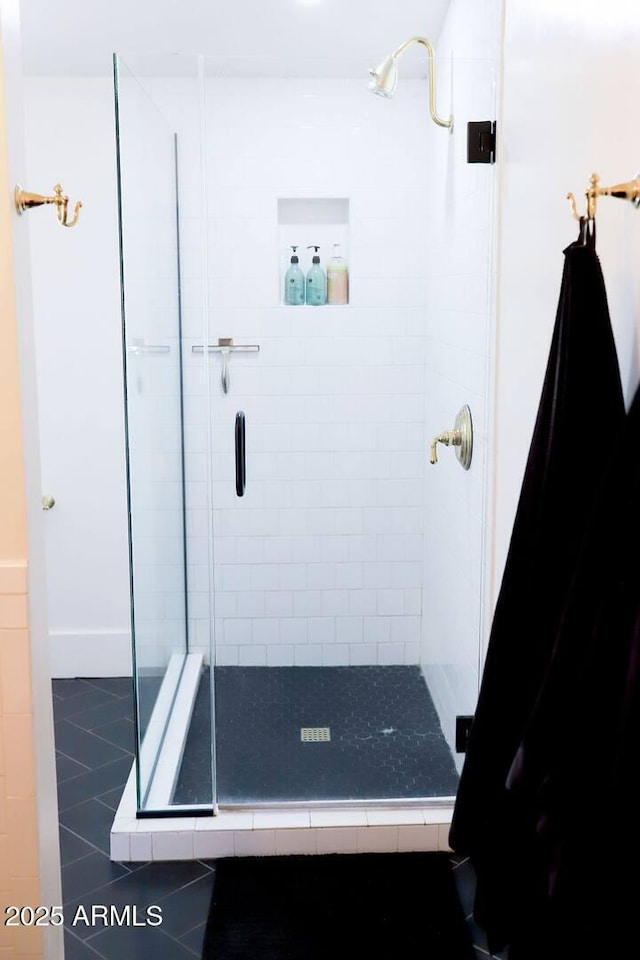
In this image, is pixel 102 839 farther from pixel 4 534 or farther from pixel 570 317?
pixel 570 317

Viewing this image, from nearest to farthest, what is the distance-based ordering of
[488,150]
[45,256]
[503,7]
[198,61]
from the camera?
[503,7] < [488,150] < [198,61] < [45,256]

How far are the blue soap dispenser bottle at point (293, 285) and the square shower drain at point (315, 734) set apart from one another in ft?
4.33

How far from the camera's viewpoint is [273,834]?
259cm

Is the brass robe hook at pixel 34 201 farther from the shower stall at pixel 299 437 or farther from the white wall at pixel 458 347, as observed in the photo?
the white wall at pixel 458 347

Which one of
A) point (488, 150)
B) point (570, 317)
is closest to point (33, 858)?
point (570, 317)

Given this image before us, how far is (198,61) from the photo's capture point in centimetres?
267

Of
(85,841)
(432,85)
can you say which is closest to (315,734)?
(85,841)

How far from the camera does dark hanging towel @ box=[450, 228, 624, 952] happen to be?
1365 mm

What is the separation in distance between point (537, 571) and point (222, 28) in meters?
2.37

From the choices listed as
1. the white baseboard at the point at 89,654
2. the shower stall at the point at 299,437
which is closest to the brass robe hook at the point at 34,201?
the shower stall at the point at 299,437

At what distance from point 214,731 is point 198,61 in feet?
6.23

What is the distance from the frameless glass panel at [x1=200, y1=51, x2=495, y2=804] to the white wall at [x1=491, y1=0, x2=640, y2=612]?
39 cm

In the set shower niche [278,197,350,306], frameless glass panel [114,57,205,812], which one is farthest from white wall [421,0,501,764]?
frameless glass panel [114,57,205,812]

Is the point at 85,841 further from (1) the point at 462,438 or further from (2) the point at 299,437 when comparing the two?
(1) the point at 462,438
